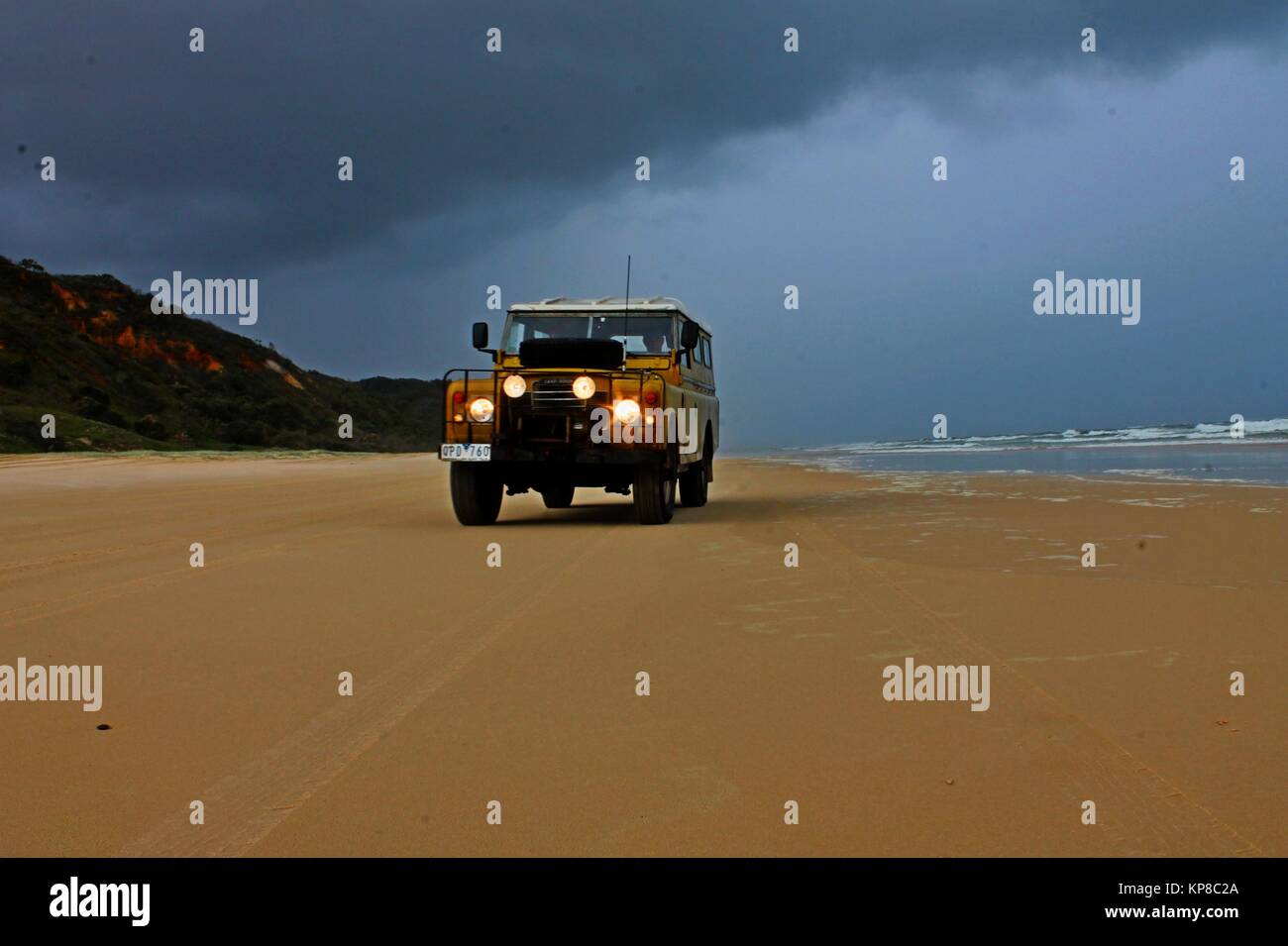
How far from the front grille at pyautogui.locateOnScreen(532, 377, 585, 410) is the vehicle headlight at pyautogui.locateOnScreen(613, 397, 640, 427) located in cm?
42

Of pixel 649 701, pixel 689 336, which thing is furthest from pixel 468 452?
pixel 649 701

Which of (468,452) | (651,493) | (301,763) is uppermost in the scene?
(468,452)

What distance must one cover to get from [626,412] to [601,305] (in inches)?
100

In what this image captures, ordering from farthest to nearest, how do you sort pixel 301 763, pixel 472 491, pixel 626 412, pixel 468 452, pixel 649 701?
pixel 472 491, pixel 626 412, pixel 468 452, pixel 649 701, pixel 301 763

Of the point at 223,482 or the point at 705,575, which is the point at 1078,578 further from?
the point at 223,482

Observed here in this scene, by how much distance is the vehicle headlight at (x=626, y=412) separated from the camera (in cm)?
1338

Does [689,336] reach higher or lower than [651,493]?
higher

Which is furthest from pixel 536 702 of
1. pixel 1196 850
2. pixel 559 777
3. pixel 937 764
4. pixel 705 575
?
pixel 705 575

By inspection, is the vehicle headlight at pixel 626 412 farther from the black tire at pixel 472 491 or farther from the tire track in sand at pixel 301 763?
the tire track in sand at pixel 301 763

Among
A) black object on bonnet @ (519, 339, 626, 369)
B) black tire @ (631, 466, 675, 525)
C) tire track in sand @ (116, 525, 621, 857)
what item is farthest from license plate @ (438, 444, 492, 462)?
tire track in sand @ (116, 525, 621, 857)

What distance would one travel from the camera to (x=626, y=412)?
13.4 meters

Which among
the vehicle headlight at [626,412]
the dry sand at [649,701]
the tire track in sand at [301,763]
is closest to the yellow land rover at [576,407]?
the vehicle headlight at [626,412]

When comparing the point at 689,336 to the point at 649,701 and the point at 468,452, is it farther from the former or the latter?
the point at 649,701
